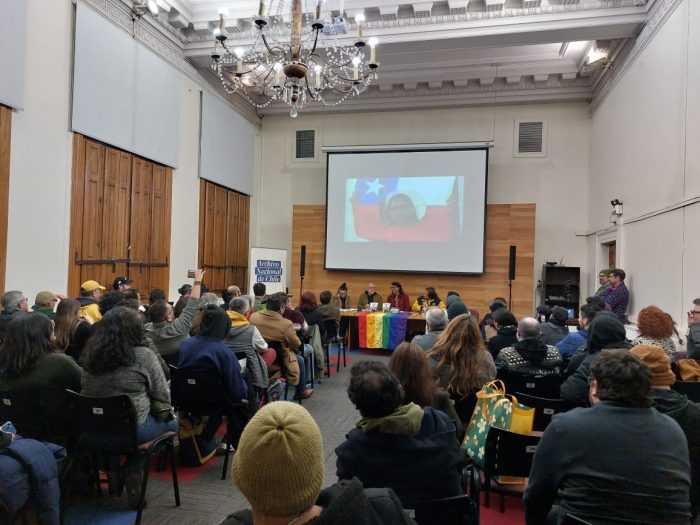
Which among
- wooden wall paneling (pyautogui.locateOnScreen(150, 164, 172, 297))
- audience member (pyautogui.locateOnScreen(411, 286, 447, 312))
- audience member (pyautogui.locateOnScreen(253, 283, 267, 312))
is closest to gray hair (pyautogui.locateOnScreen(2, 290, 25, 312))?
audience member (pyautogui.locateOnScreen(253, 283, 267, 312))

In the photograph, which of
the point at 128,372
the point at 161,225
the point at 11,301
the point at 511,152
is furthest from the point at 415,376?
the point at 511,152

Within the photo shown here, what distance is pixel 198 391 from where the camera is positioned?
296 centimetres

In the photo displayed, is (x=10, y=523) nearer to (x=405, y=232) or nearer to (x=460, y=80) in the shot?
(x=405, y=232)

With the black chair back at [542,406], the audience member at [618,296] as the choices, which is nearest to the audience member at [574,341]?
the black chair back at [542,406]

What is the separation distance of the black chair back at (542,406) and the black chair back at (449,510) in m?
1.33

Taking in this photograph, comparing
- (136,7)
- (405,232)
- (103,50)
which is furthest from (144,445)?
(405,232)

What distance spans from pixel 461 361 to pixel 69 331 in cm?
268

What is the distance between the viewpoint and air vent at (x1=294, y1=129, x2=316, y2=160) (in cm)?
1088

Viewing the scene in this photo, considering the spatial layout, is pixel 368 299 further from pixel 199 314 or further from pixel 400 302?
pixel 199 314

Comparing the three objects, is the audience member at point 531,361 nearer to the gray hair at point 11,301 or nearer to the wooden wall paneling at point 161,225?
the gray hair at point 11,301

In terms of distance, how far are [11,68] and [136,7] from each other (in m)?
2.40

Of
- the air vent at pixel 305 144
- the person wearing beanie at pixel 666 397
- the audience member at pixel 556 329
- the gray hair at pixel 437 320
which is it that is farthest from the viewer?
the air vent at pixel 305 144

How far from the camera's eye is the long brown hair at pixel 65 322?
10.2 feet

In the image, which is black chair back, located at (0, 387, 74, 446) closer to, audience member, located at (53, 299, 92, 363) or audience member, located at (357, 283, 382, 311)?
audience member, located at (53, 299, 92, 363)
